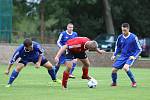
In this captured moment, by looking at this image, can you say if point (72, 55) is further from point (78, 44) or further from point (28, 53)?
point (28, 53)

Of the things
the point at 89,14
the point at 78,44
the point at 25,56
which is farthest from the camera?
the point at 89,14

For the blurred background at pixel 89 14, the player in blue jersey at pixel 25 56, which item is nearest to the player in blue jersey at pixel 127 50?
the player in blue jersey at pixel 25 56

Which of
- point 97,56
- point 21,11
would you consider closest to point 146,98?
point 97,56

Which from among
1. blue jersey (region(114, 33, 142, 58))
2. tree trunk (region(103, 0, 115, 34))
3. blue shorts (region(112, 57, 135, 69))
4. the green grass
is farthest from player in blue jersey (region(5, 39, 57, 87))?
tree trunk (region(103, 0, 115, 34))

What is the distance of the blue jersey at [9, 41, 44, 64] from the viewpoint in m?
18.5

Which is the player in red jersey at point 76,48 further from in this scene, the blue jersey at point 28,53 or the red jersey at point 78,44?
the blue jersey at point 28,53

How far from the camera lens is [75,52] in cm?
1794

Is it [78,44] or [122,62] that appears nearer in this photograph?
[78,44]

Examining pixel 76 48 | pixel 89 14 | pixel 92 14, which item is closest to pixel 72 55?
pixel 76 48

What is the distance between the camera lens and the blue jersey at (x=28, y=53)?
60.7 feet

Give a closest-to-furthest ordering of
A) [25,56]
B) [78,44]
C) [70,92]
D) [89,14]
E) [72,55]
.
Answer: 1. [70,92]
2. [78,44]
3. [72,55]
4. [25,56]
5. [89,14]

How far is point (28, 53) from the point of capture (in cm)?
1873

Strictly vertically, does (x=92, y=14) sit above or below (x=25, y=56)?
above

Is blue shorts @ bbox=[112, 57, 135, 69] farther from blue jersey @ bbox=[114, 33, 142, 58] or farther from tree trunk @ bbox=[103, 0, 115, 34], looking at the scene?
tree trunk @ bbox=[103, 0, 115, 34]
